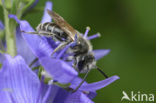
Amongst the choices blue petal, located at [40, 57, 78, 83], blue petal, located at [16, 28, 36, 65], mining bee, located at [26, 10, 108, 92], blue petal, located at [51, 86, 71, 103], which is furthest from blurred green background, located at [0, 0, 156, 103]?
blue petal, located at [40, 57, 78, 83]

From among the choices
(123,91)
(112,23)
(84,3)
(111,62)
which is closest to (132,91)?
(123,91)

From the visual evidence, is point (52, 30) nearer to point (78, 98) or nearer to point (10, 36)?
point (10, 36)

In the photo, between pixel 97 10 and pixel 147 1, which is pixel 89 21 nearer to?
pixel 97 10

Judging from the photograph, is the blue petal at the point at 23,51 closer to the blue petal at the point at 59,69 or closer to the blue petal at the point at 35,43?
the blue petal at the point at 35,43

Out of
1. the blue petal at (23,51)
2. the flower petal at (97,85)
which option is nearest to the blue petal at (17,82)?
the flower petal at (97,85)

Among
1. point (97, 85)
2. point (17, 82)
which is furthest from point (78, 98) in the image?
point (17, 82)
